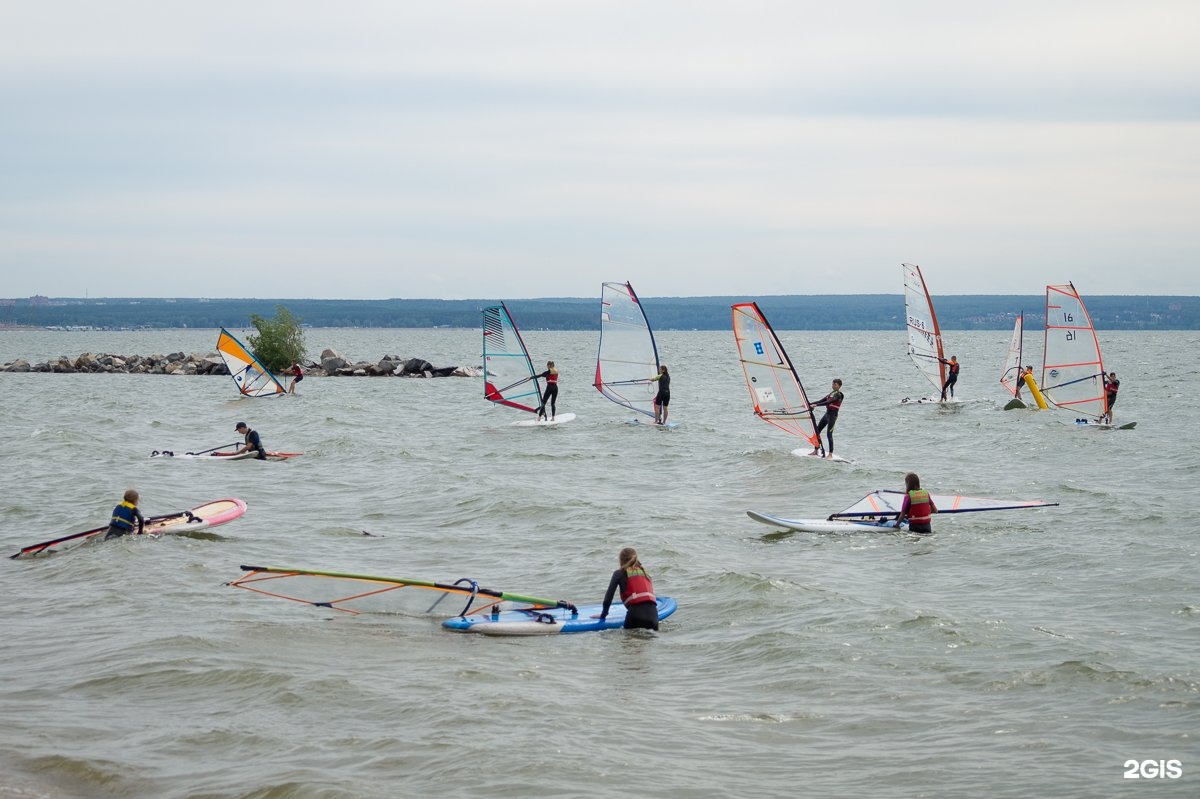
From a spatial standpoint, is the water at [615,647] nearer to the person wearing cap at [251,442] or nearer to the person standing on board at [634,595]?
the person standing on board at [634,595]

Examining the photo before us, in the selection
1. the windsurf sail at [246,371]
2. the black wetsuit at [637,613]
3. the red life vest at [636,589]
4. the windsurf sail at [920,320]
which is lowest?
the black wetsuit at [637,613]

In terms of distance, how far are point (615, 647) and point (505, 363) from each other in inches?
724

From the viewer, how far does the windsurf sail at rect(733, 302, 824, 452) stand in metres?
22.0

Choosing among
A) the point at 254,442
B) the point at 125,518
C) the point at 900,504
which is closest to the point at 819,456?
the point at 900,504

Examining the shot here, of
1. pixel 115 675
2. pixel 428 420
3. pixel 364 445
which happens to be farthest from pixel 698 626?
pixel 428 420

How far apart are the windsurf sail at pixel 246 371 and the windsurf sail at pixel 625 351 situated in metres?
13.7

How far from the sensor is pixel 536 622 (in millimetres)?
10773

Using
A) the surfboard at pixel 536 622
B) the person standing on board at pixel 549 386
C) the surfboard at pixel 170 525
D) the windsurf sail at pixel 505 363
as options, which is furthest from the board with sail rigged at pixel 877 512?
the person standing on board at pixel 549 386

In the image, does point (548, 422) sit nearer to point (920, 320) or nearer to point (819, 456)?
point (819, 456)

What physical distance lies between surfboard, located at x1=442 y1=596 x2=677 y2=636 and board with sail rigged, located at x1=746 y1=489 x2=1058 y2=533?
498cm

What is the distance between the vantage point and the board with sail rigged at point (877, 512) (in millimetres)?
15538

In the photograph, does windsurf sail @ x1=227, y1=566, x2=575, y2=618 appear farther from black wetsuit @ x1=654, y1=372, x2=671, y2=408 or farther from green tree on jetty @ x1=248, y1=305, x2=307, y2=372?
green tree on jetty @ x1=248, y1=305, x2=307, y2=372

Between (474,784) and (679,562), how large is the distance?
679 cm

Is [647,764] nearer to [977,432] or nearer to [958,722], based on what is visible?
[958,722]
